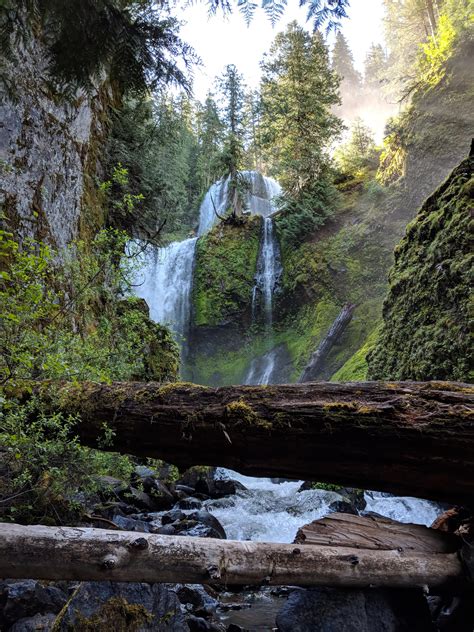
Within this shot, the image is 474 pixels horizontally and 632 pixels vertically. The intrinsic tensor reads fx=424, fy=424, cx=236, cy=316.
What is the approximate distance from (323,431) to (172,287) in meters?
22.2

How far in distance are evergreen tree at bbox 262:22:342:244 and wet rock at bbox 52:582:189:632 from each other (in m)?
21.4

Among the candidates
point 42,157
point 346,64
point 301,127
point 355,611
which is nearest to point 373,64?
point 346,64

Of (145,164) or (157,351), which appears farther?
(157,351)

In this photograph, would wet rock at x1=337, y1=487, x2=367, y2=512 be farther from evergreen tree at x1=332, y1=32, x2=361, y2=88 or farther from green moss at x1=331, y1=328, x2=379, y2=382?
evergreen tree at x1=332, y1=32, x2=361, y2=88

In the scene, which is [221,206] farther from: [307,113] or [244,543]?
[244,543]

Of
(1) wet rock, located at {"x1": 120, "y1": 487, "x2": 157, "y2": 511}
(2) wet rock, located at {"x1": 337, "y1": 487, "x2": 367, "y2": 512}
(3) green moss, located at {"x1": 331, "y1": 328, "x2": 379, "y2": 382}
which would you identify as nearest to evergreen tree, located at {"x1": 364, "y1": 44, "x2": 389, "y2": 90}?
(3) green moss, located at {"x1": 331, "y1": 328, "x2": 379, "y2": 382}

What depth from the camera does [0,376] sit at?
12.7ft

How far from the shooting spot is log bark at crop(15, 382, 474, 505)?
321 cm

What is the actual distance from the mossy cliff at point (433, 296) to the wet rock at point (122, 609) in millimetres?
5572

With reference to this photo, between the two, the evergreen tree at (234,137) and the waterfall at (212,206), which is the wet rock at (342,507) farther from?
the waterfall at (212,206)

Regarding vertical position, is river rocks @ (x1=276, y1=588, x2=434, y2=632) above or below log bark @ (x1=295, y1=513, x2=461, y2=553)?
below

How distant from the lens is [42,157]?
7.77 meters

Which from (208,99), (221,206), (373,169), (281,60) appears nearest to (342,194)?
(373,169)

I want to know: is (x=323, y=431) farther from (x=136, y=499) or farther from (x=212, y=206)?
(x=212, y=206)
